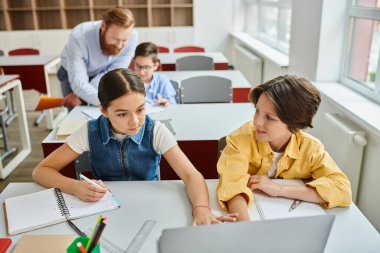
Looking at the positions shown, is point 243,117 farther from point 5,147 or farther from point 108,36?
point 5,147

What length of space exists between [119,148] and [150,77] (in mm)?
1312

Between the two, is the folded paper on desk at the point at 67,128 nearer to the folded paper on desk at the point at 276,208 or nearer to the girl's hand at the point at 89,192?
the girl's hand at the point at 89,192

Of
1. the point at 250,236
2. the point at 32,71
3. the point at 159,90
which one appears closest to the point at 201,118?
the point at 159,90

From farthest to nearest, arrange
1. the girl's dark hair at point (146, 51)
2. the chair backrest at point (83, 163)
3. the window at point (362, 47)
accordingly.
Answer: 1. the girl's dark hair at point (146, 51)
2. the window at point (362, 47)
3. the chair backrest at point (83, 163)

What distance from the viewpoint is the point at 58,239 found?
1.02 m

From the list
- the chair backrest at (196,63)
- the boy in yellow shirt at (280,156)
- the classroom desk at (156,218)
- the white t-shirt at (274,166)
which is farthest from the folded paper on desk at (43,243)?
the chair backrest at (196,63)

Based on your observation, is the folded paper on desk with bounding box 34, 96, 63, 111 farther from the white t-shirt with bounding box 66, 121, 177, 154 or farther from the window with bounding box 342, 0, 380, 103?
the window with bounding box 342, 0, 380, 103

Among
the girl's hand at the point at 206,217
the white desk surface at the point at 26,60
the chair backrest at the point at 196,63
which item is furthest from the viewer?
the white desk surface at the point at 26,60

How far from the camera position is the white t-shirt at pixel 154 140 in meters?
1.43

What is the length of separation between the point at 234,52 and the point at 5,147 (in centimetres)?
413

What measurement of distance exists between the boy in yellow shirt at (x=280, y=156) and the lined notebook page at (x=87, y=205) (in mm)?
354

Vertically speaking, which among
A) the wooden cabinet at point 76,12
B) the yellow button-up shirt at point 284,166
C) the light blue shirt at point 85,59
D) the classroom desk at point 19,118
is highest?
the wooden cabinet at point 76,12

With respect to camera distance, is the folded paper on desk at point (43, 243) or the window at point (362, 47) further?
the window at point (362, 47)

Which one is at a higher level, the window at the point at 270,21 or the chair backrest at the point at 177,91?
the window at the point at 270,21
